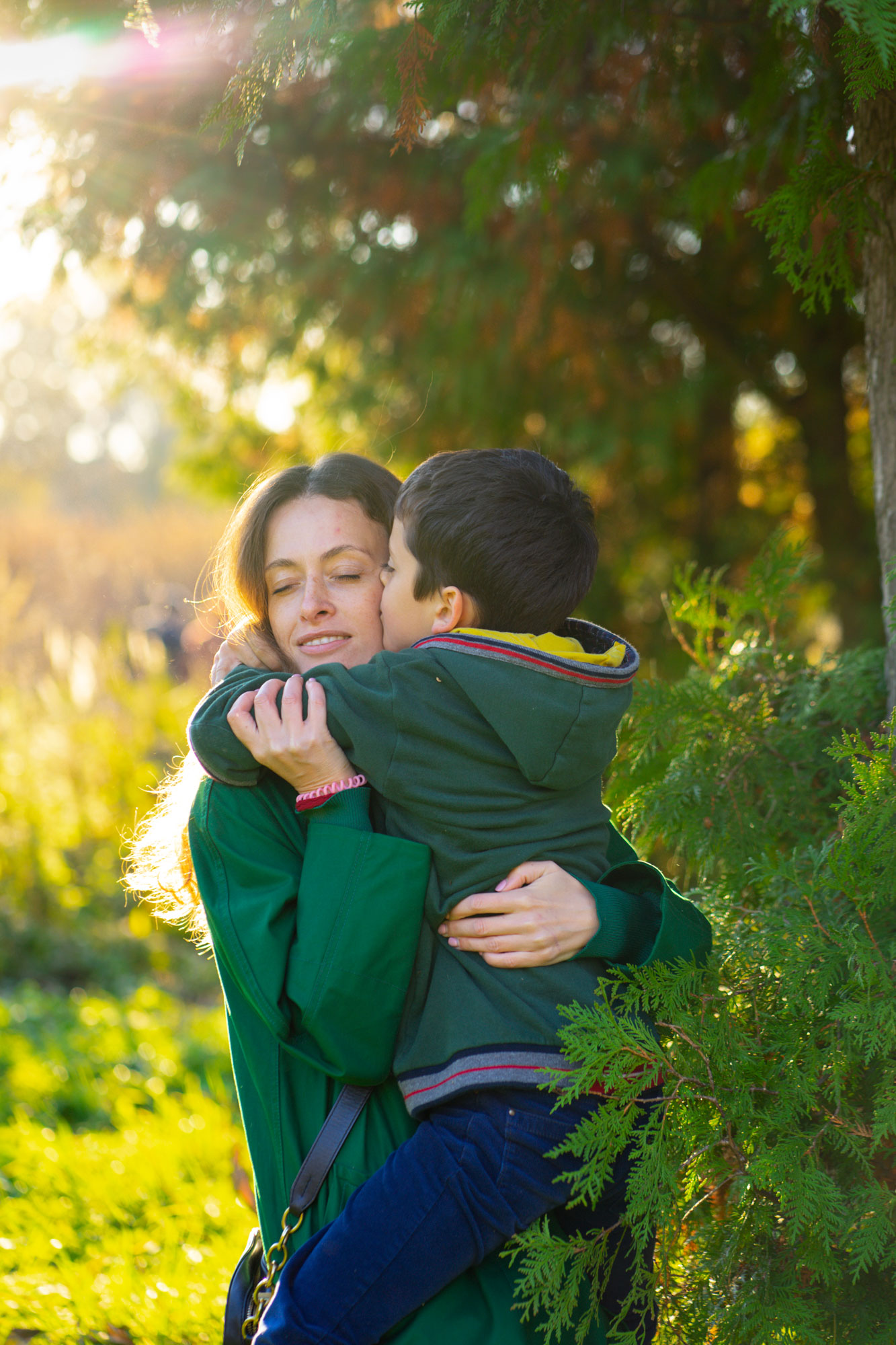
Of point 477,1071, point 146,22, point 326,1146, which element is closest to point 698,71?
point 146,22

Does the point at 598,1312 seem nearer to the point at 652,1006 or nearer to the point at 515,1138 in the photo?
the point at 515,1138

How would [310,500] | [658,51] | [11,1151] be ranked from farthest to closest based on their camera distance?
[11,1151] < [658,51] < [310,500]

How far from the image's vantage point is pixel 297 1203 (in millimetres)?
1643

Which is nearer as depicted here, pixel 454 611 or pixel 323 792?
pixel 323 792

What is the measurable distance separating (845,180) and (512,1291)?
2103 millimetres

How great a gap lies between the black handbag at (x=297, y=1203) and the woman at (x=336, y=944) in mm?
27

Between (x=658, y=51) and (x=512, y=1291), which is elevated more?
(x=658, y=51)

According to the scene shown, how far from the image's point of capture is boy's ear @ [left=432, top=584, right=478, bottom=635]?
1846 millimetres

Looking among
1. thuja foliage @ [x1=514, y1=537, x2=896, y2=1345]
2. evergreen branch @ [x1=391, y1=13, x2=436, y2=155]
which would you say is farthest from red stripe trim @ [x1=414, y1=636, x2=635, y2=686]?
evergreen branch @ [x1=391, y1=13, x2=436, y2=155]

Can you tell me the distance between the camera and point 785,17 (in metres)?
1.69

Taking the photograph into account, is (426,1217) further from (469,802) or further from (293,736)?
(293,736)

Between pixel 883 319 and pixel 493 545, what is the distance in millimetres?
1056

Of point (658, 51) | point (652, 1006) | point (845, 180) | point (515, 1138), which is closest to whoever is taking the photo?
point (515, 1138)

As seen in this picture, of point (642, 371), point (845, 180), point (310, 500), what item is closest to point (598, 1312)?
point (310, 500)
